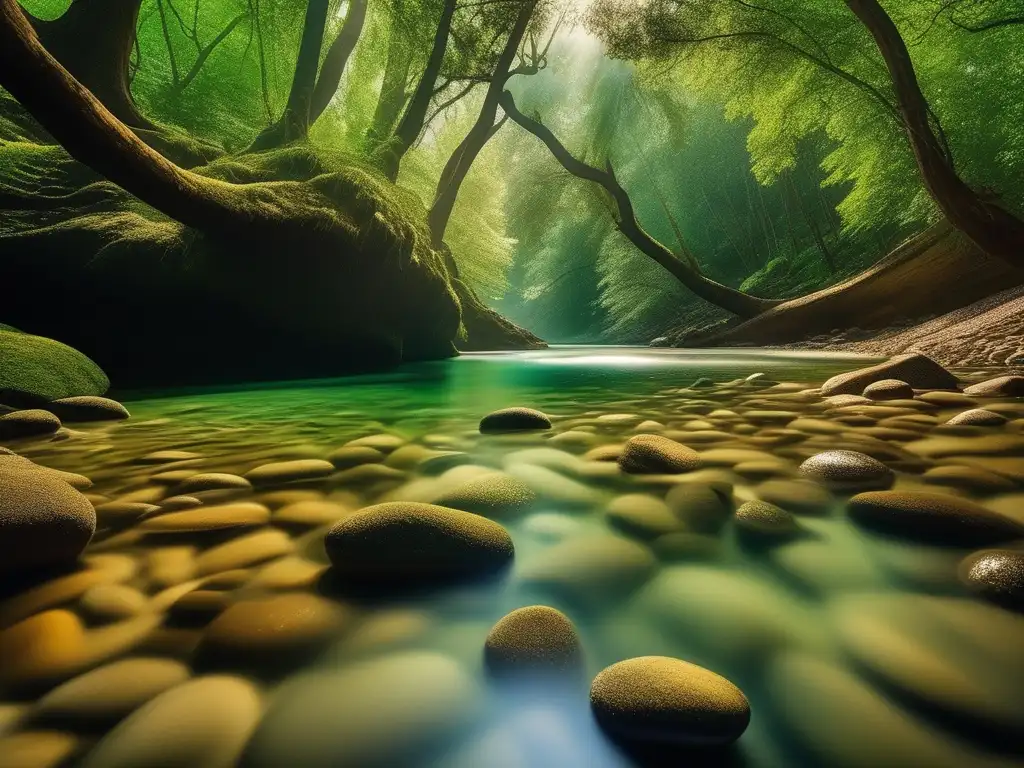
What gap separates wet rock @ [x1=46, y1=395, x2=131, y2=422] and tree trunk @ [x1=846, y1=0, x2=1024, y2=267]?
10.0 m

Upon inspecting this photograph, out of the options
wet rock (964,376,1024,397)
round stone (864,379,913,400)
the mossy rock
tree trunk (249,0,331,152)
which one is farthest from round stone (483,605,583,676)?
tree trunk (249,0,331,152)

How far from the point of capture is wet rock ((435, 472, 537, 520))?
1588 mm

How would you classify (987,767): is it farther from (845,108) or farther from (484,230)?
(484,230)

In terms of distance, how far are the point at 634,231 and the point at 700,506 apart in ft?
44.3

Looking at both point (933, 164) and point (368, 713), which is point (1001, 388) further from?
point (933, 164)

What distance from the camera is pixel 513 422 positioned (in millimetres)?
2891

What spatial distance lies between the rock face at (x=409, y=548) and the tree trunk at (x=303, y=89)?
345 inches

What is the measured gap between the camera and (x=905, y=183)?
11914 mm

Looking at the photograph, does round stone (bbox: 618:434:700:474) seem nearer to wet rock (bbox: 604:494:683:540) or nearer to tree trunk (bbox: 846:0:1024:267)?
wet rock (bbox: 604:494:683:540)

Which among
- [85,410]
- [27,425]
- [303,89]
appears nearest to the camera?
[27,425]

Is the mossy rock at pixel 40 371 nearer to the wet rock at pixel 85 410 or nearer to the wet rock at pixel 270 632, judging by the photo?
the wet rock at pixel 85 410

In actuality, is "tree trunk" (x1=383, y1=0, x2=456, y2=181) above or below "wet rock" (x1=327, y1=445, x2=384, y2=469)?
above

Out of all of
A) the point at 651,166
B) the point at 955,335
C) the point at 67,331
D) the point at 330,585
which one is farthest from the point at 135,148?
the point at 651,166

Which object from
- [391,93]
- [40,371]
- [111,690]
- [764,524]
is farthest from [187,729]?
[391,93]
